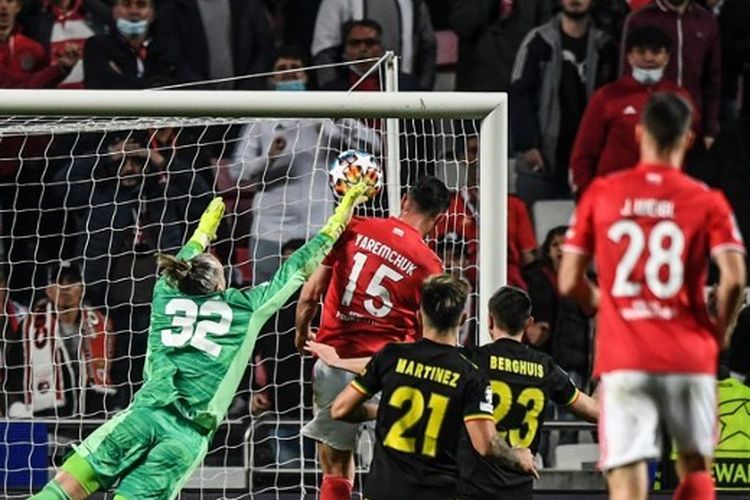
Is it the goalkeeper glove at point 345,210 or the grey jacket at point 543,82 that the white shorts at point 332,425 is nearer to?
the goalkeeper glove at point 345,210

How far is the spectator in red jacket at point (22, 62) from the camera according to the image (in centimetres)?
1408

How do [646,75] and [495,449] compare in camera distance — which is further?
[646,75]

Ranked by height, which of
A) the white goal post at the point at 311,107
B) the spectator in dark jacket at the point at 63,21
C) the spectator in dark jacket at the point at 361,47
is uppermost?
the spectator in dark jacket at the point at 63,21

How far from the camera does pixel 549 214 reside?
14195mm

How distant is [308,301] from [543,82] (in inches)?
179

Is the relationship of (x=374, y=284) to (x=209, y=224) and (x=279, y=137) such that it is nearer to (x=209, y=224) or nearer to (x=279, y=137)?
(x=209, y=224)

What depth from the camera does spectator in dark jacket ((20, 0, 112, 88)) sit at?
14258 mm

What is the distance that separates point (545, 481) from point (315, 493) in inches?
55.9

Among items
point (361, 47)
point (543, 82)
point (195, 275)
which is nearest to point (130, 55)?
point (361, 47)

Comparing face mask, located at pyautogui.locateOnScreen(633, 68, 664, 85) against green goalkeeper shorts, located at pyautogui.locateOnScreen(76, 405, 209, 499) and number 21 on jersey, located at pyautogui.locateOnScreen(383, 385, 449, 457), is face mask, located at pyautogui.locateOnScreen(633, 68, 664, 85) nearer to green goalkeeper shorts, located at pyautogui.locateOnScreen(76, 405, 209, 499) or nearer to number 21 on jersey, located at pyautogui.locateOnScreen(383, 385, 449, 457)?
green goalkeeper shorts, located at pyautogui.locateOnScreen(76, 405, 209, 499)

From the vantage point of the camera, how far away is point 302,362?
1185cm

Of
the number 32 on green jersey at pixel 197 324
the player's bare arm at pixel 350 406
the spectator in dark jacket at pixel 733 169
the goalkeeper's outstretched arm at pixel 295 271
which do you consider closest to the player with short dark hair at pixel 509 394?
the player's bare arm at pixel 350 406

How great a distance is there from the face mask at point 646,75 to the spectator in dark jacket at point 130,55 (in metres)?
3.10

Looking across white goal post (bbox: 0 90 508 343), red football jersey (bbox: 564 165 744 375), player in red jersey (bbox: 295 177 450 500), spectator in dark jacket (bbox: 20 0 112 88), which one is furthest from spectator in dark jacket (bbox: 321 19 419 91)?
red football jersey (bbox: 564 165 744 375)
